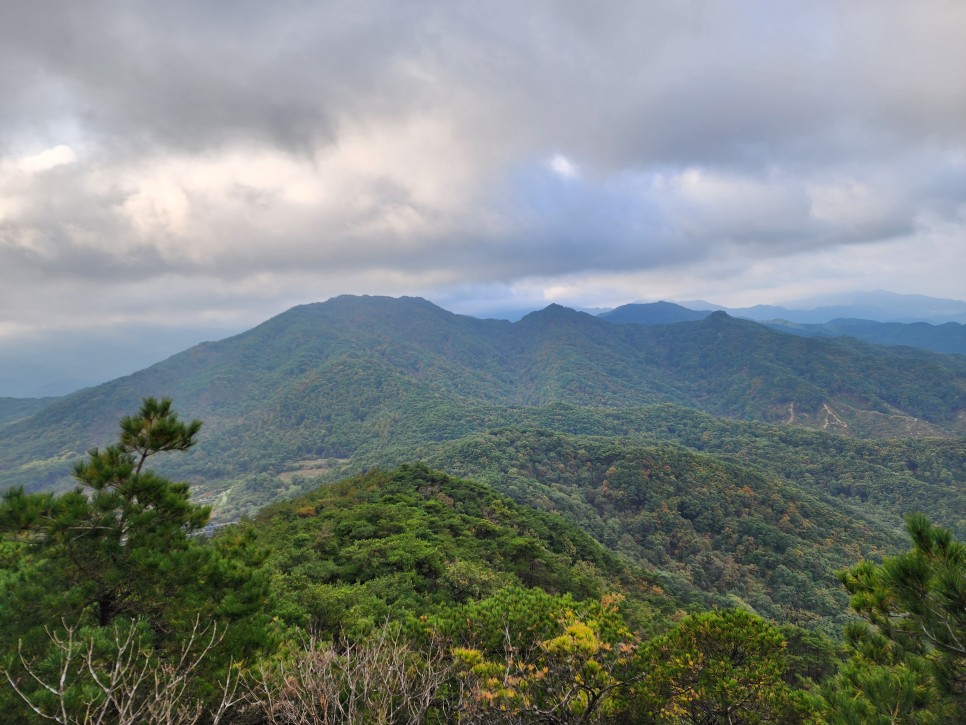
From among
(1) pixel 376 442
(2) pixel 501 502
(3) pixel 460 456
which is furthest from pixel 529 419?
(2) pixel 501 502

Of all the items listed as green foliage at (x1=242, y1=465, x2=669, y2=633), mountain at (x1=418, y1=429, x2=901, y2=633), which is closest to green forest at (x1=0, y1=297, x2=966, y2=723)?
green foliage at (x1=242, y1=465, x2=669, y2=633)

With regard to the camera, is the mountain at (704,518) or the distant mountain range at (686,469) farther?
the distant mountain range at (686,469)

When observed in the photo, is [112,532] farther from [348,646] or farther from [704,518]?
[704,518]

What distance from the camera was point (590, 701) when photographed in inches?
277

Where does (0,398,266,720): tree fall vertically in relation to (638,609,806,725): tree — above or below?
above

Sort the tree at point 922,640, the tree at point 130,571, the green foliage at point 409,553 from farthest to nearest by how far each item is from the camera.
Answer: the green foliage at point 409,553 → the tree at point 130,571 → the tree at point 922,640

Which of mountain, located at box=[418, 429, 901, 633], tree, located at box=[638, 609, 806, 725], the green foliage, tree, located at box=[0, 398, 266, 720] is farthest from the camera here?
mountain, located at box=[418, 429, 901, 633]

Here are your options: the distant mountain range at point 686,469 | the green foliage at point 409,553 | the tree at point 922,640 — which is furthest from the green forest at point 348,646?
the distant mountain range at point 686,469

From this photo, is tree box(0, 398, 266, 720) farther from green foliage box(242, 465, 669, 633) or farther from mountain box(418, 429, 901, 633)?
mountain box(418, 429, 901, 633)

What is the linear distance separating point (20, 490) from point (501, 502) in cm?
4287

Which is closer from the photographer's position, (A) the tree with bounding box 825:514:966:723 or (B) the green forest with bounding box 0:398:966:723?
(A) the tree with bounding box 825:514:966:723

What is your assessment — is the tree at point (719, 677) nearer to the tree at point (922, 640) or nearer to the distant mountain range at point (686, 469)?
the tree at point (922, 640)

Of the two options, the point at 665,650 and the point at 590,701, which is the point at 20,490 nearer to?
the point at 590,701

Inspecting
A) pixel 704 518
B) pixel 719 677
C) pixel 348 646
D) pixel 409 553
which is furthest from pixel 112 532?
pixel 704 518
